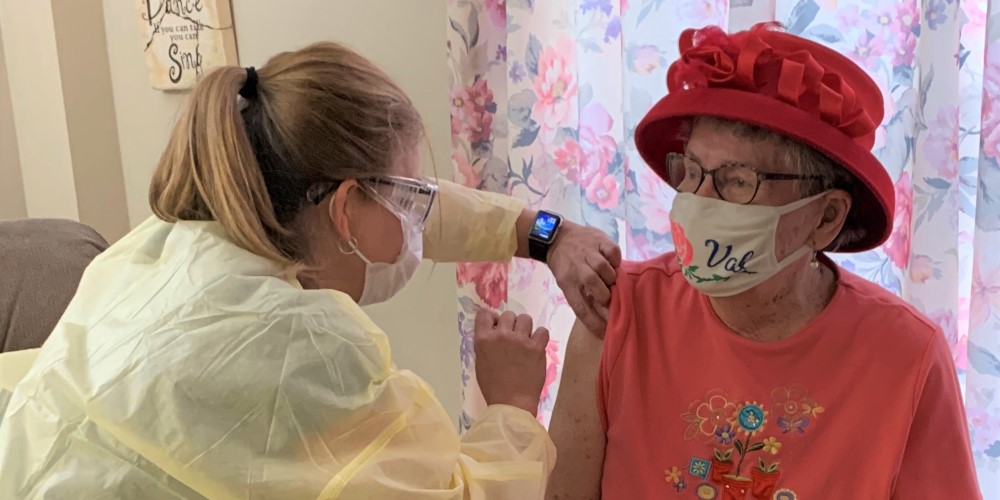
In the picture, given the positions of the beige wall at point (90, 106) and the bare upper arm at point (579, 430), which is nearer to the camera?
the bare upper arm at point (579, 430)

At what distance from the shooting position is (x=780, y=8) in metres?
1.45

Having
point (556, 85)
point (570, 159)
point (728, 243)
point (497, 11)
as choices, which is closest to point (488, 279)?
point (570, 159)

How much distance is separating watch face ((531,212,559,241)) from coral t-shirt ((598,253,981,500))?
19 centimetres

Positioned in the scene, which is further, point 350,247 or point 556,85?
point 556,85

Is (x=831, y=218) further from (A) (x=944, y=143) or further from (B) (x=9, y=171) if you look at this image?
(B) (x=9, y=171)

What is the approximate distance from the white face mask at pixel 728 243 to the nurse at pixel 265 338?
34 centimetres

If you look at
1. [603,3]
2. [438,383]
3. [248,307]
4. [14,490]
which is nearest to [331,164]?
[248,307]

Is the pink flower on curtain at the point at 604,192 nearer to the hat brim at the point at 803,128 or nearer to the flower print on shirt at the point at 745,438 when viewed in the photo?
the hat brim at the point at 803,128

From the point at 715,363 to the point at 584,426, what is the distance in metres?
0.24

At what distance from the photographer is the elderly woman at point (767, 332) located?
1211 millimetres

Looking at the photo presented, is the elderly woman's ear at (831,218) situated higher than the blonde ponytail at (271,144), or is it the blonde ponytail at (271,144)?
the blonde ponytail at (271,144)

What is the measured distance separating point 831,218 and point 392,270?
2.19 ft

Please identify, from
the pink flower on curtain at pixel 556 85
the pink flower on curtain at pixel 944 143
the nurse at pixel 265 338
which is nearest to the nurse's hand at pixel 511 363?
the nurse at pixel 265 338

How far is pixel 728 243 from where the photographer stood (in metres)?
1.26
